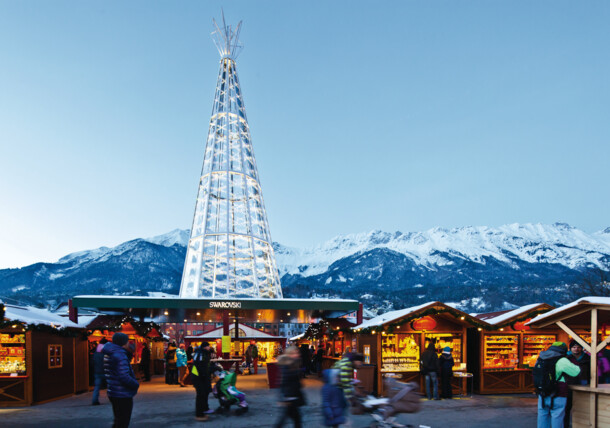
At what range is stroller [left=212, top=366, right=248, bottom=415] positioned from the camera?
12.9 m

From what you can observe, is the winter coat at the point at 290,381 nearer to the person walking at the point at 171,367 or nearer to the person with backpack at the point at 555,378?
the person with backpack at the point at 555,378

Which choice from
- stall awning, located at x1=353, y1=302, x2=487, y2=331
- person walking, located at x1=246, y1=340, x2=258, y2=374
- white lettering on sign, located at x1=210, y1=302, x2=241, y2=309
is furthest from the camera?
person walking, located at x1=246, y1=340, x2=258, y2=374

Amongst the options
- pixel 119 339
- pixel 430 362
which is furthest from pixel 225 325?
pixel 119 339

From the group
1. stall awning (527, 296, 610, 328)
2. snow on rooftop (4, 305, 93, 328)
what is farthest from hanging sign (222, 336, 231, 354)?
stall awning (527, 296, 610, 328)

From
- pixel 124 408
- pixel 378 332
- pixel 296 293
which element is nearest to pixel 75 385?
pixel 378 332

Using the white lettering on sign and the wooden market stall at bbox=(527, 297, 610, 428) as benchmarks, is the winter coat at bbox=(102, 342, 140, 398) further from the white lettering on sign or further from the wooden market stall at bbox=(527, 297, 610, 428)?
the white lettering on sign

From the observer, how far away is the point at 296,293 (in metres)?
188

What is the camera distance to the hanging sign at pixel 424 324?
16797 millimetres

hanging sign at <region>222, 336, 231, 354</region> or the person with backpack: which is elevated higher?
the person with backpack

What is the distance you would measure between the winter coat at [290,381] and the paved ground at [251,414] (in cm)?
288

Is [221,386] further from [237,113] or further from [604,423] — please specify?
[237,113]

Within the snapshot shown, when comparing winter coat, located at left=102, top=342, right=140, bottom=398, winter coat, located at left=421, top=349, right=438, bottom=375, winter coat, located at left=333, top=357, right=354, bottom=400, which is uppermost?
winter coat, located at left=102, top=342, right=140, bottom=398

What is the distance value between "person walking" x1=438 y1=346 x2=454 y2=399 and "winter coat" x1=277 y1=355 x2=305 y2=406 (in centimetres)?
819

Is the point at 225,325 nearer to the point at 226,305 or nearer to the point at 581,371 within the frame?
the point at 226,305
